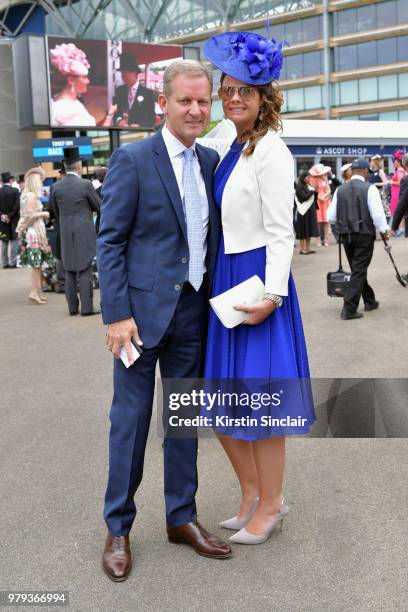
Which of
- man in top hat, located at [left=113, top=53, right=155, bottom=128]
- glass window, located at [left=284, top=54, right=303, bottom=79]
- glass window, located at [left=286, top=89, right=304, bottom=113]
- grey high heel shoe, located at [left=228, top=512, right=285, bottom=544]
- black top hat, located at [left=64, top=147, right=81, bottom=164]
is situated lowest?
grey high heel shoe, located at [left=228, top=512, right=285, bottom=544]

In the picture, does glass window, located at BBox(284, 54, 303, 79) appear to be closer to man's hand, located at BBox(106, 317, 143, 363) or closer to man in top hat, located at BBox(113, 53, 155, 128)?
man in top hat, located at BBox(113, 53, 155, 128)

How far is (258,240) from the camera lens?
2.94 m

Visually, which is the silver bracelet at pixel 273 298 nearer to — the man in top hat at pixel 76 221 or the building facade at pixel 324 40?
the man in top hat at pixel 76 221

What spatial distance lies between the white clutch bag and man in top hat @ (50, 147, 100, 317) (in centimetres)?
679

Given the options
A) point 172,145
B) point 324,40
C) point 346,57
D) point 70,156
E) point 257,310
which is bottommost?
point 257,310

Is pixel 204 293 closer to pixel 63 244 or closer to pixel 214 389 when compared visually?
pixel 214 389

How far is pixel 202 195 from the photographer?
9.81ft

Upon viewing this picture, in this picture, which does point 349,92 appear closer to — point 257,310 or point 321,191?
point 321,191

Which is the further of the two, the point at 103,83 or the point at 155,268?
the point at 103,83

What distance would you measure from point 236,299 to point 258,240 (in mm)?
256

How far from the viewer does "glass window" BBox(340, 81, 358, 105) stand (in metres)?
54.6

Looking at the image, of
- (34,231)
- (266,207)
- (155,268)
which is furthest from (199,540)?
(34,231)

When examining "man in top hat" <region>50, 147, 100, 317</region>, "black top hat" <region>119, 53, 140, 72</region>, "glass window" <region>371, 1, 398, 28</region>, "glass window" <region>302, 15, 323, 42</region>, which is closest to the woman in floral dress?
"man in top hat" <region>50, 147, 100, 317</region>

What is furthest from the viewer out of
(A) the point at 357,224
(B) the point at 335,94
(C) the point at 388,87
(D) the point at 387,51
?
(B) the point at 335,94
